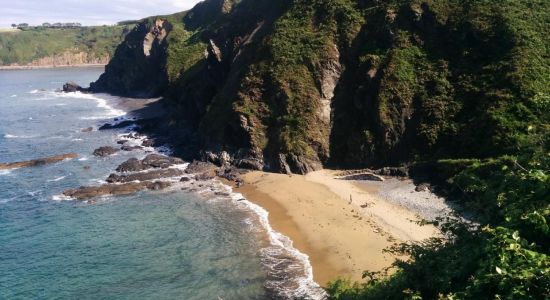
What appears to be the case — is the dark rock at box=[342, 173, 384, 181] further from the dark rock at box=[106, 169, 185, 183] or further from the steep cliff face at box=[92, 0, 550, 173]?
the dark rock at box=[106, 169, 185, 183]

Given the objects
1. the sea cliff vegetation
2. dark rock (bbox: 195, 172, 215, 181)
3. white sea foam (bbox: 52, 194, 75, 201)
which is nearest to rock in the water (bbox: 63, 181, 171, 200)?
white sea foam (bbox: 52, 194, 75, 201)

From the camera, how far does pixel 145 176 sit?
59.1m

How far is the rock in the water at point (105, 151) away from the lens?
233ft

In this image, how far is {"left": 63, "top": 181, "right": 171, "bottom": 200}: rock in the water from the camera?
174ft

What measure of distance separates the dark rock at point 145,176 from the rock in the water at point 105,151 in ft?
45.1

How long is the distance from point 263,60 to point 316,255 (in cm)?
3828

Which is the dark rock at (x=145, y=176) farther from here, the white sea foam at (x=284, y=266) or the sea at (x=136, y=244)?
the white sea foam at (x=284, y=266)

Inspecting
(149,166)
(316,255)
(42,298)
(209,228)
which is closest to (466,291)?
(316,255)

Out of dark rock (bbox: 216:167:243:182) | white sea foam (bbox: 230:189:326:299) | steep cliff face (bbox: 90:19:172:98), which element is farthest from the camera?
steep cliff face (bbox: 90:19:172:98)

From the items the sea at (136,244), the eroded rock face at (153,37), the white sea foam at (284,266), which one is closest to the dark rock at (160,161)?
the sea at (136,244)

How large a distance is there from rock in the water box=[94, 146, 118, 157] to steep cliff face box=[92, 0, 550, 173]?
13.8m

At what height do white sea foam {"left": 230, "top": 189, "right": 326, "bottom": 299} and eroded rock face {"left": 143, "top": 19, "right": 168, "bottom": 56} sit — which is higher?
eroded rock face {"left": 143, "top": 19, "right": 168, "bottom": 56}

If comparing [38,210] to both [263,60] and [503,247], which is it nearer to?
[263,60]

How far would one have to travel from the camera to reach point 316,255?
3762 cm
